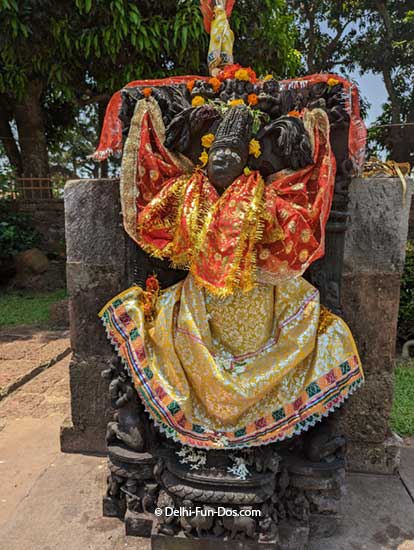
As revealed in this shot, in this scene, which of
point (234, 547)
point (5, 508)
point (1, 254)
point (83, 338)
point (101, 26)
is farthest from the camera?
point (1, 254)

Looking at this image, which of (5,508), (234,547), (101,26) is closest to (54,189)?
(101,26)

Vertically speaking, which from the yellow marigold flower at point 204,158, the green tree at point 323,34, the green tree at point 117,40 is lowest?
the yellow marigold flower at point 204,158

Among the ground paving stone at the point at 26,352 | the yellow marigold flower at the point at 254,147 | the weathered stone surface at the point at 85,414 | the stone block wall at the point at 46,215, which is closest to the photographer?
the yellow marigold flower at the point at 254,147

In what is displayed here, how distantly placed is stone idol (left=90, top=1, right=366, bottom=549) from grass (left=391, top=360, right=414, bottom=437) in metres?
1.27

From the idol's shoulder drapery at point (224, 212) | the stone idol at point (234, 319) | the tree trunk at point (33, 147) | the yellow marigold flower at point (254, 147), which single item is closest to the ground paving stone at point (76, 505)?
the stone idol at point (234, 319)

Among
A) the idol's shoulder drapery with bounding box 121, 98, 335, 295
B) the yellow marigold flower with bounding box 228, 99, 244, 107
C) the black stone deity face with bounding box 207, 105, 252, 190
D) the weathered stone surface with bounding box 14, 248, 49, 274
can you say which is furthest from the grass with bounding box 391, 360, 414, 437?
the weathered stone surface with bounding box 14, 248, 49, 274

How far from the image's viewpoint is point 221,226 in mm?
1998

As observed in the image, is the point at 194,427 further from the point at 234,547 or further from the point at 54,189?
the point at 54,189

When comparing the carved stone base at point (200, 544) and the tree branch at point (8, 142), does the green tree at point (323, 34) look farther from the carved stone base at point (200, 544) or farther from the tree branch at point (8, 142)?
the carved stone base at point (200, 544)

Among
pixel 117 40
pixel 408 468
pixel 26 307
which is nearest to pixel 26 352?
pixel 26 307

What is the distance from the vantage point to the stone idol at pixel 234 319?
1.98 metres

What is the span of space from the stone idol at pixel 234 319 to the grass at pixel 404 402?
1.27 meters

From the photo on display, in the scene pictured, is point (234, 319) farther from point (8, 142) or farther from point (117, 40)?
point (8, 142)

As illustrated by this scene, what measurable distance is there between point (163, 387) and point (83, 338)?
3.01 ft
